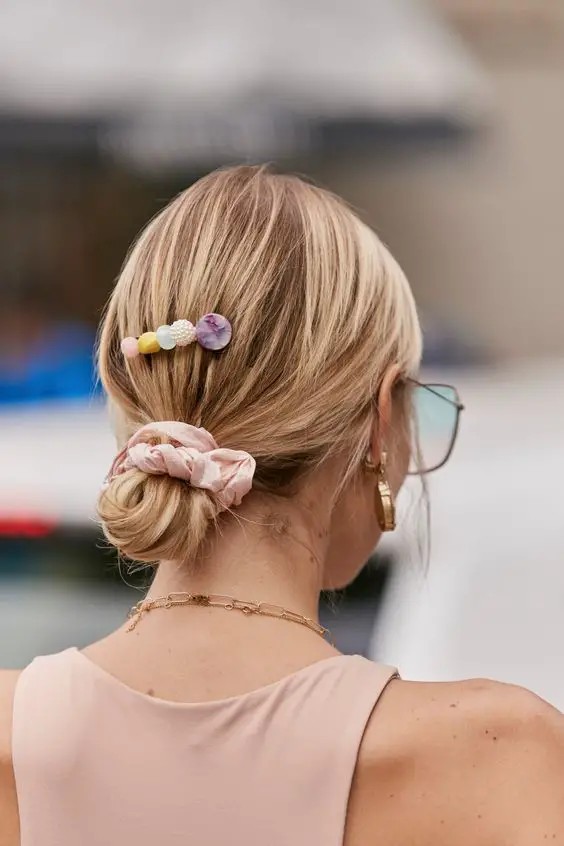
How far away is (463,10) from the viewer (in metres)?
1.83

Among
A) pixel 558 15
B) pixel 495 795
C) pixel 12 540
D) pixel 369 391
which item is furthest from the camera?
pixel 558 15

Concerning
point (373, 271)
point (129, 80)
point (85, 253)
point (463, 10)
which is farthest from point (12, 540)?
point (463, 10)

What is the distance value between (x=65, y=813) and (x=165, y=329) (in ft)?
0.90

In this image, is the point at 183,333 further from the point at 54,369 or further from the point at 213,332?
the point at 54,369

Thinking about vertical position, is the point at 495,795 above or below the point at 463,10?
below

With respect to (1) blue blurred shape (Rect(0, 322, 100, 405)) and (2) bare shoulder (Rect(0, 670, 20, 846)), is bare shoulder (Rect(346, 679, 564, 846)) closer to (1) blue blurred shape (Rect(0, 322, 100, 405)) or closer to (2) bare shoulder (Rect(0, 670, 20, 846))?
(2) bare shoulder (Rect(0, 670, 20, 846))

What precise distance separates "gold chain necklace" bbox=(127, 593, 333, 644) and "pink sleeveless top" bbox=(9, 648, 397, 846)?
45mm

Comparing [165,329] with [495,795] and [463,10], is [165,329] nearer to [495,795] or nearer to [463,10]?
[495,795]

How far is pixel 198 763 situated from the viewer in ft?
1.85

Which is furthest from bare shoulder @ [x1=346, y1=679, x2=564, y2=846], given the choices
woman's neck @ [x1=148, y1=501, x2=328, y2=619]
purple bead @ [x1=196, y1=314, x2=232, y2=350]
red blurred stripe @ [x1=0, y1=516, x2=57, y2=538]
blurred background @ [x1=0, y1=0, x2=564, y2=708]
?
red blurred stripe @ [x1=0, y1=516, x2=57, y2=538]

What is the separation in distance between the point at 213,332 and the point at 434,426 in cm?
25

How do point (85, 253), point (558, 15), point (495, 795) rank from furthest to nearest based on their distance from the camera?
point (558, 15) → point (85, 253) → point (495, 795)

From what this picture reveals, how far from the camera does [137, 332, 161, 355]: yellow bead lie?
61cm

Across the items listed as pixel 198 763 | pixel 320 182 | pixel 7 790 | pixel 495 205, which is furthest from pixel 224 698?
pixel 495 205
